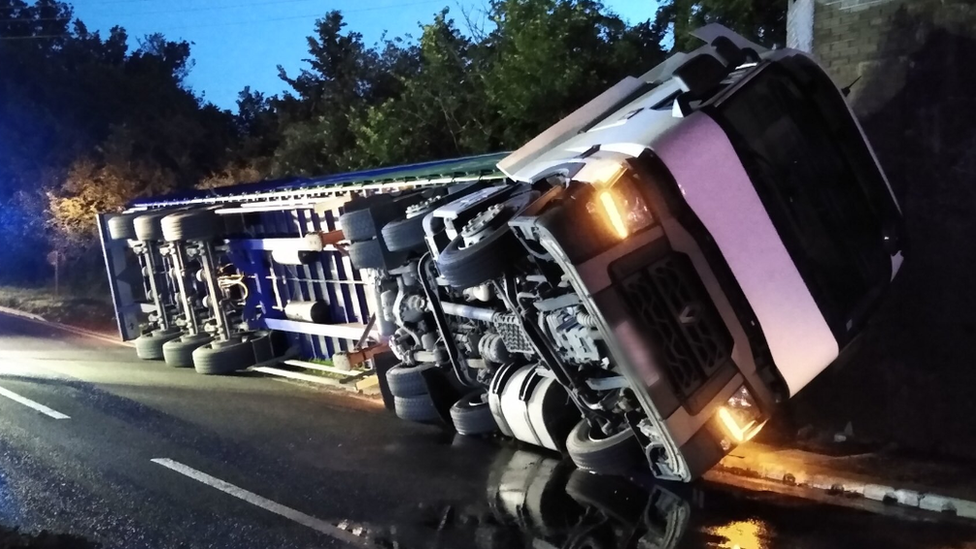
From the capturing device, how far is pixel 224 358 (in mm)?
9383

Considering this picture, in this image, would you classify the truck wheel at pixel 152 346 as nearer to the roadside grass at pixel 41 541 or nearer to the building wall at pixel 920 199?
the roadside grass at pixel 41 541

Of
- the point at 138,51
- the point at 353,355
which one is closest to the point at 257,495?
the point at 353,355

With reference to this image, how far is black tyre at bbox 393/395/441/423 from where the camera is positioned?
6.54m

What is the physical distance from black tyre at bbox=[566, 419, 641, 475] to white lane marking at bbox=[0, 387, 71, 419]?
5979 mm

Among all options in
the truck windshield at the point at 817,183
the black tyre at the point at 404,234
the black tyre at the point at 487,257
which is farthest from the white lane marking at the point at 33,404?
the truck windshield at the point at 817,183

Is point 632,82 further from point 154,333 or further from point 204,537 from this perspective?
point 154,333

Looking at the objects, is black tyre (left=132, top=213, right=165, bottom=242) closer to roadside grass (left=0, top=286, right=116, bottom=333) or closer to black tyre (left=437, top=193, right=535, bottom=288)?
roadside grass (left=0, top=286, right=116, bottom=333)

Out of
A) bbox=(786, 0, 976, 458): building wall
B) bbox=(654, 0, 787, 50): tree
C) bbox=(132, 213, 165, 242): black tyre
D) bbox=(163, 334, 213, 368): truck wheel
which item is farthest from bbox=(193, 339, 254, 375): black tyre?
bbox=(654, 0, 787, 50): tree

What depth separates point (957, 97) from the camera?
5117 millimetres

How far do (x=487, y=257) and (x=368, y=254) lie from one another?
2347mm

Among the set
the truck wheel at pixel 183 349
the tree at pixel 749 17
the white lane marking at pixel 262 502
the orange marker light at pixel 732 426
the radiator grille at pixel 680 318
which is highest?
the tree at pixel 749 17

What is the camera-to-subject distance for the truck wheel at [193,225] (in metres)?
9.49

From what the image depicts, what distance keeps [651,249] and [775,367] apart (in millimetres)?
882

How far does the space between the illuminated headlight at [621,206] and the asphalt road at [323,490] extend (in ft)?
5.43
